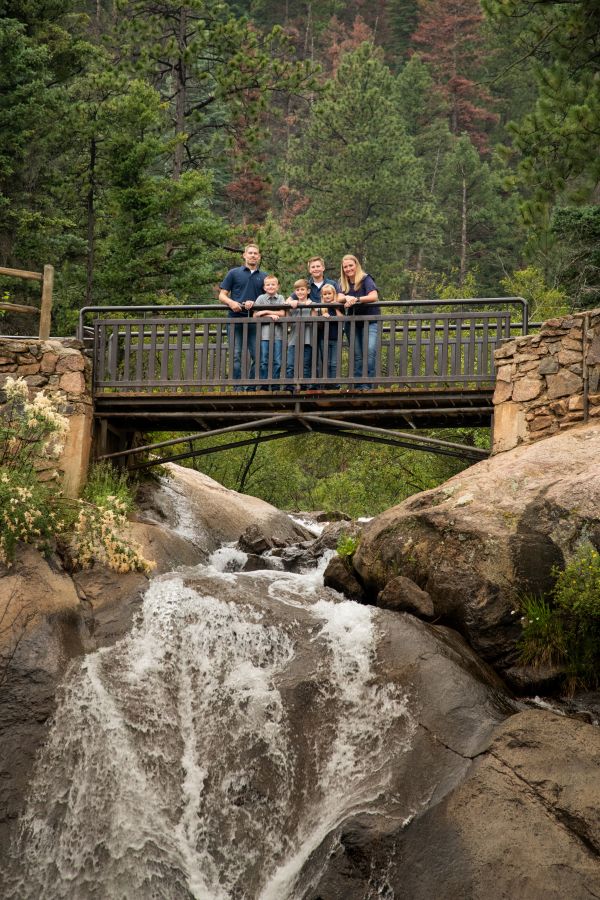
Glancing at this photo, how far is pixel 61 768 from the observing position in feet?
32.4

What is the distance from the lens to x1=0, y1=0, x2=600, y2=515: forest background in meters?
18.1

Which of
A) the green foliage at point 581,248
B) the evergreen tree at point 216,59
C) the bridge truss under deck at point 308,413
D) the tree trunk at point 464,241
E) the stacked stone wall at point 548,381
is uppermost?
the evergreen tree at point 216,59

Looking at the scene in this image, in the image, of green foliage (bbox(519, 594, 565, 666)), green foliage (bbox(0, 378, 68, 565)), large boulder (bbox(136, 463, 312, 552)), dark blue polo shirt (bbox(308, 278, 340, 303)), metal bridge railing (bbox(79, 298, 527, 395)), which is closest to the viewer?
green foliage (bbox(519, 594, 565, 666))

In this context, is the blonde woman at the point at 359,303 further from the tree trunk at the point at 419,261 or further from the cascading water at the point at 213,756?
the tree trunk at the point at 419,261

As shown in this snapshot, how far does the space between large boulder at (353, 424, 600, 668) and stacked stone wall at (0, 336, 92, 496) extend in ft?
13.3


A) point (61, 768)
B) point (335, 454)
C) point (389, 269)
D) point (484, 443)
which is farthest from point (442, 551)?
point (389, 269)

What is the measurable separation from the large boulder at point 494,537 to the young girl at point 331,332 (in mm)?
2540

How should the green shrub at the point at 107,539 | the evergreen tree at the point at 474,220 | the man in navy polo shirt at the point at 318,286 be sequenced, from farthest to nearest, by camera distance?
the evergreen tree at the point at 474,220, the man in navy polo shirt at the point at 318,286, the green shrub at the point at 107,539

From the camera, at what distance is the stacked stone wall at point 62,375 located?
14156 mm

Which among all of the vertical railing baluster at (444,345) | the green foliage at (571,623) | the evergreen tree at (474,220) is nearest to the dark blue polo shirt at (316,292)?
the vertical railing baluster at (444,345)

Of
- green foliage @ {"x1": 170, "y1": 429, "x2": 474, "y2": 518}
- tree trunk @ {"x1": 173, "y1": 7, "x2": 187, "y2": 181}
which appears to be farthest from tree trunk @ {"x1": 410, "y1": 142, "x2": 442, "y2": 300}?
tree trunk @ {"x1": 173, "y1": 7, "x2": 187, "y2": 181}

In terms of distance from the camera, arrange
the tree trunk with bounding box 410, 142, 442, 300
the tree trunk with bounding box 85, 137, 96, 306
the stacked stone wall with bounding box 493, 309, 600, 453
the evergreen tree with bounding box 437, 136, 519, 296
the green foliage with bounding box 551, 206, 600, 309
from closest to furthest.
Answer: the stacked stone wall with bounding box 493, 309, 600, 453 < the green foliage with bounding box 551, 206, 600, 309 < the tree trunk with bounding box 85, 137, 96, 306 < the tree trunk with bounding box 410, 142, 442, 300 < the evergreen tree with bounding box 437, 136, 519, 296

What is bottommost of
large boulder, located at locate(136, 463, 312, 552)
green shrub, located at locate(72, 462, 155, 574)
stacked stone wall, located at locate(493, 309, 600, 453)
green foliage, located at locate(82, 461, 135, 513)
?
large boulder, located at locate(136, 463, 312, 552)

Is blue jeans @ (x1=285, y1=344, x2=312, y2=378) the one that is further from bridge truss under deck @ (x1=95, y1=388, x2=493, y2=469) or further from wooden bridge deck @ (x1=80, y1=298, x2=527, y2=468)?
bridge truss under deck @ (x1=95, y1=388, x2=493, y2=469)
